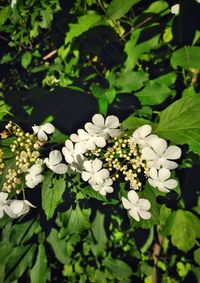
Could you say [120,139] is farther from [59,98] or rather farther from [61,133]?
[59,98]

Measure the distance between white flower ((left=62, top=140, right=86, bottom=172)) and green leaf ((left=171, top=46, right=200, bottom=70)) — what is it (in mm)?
562

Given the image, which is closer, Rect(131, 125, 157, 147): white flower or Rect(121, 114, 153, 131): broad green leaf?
Rect(131, 125, 157, 147): white flower

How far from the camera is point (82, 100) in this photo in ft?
4.58

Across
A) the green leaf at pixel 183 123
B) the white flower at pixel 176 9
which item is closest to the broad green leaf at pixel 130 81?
the white flower at pixel 176 9

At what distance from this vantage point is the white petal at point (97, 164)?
101 centimetres

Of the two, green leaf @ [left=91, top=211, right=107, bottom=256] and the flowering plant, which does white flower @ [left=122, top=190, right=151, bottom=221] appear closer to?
the flowering plant

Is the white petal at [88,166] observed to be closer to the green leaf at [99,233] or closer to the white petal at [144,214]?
the white petal at [144,214]

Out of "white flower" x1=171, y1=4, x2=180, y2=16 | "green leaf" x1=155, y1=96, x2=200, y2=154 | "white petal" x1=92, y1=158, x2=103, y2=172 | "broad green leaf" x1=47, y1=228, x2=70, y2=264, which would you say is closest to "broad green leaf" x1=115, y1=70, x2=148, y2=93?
"white flower" x1=171, y1=4, x2=180, y2=16

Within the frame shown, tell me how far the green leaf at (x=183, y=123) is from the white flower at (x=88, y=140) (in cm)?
19

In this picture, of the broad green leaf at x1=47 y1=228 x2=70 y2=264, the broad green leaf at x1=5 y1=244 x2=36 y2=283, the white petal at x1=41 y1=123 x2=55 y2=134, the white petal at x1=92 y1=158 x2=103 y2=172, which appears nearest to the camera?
the white petal at x1=92 y1=158 x2=103 y2=172

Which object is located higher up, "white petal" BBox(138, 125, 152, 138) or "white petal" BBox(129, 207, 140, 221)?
"white petal" BBox(138, 125, 152, 138)

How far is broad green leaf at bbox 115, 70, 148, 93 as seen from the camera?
1.42 m

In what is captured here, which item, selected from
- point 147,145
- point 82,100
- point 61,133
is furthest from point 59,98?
point 147,145

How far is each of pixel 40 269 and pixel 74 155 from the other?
34.7 inches
